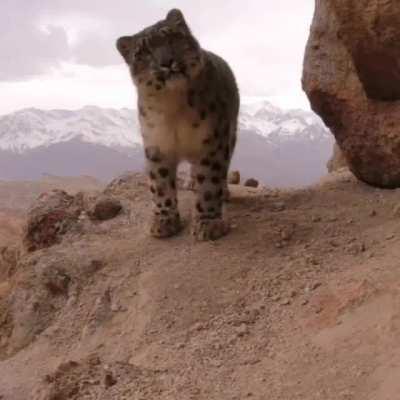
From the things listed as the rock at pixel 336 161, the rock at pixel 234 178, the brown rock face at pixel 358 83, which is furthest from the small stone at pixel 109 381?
the rock at pixel 336 161

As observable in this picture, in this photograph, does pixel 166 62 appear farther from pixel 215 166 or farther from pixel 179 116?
pixel 215 166

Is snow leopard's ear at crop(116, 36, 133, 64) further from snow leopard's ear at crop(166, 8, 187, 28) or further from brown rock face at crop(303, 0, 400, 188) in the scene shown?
brown rock face at crop(303, 0, 400, 188)

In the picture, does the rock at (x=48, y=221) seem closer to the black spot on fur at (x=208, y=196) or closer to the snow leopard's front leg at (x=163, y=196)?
the snow leopard's front leg at (x=163, y=196)

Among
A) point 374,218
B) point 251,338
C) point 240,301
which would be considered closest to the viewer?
point 251,338

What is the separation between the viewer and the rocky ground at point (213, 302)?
432 centimetres

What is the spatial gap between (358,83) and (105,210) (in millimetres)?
2724

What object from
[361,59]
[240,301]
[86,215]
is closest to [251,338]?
A: [240,301]

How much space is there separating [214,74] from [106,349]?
249 cm

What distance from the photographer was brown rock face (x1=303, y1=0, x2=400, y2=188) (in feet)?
20.4

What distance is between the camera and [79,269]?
6691 mm

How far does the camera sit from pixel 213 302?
5.42 meters

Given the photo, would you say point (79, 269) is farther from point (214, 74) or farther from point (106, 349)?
point (214, 74)

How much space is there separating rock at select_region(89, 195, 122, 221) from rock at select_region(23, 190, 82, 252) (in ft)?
0.58

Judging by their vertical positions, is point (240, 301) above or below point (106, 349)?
above
